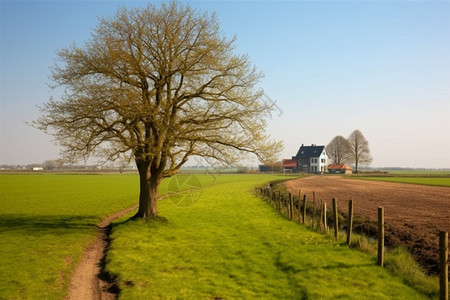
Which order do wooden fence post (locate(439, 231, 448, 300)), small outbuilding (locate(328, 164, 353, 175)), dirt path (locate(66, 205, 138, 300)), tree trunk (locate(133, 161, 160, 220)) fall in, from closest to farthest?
wooden fence post (locate(439, 231, 448, 300)) → dirt path (locate(66, 205, 138, 300)) → tree trunk (locate(133, 161, 160, 220)) → small outbuilding (locate(328, 164, 353, 175))

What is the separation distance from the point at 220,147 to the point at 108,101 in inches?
311

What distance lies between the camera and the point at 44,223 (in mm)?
24469

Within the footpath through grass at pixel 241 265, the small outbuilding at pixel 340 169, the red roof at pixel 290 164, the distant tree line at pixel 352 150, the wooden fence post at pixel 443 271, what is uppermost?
the distant tree line at pixel 352 150

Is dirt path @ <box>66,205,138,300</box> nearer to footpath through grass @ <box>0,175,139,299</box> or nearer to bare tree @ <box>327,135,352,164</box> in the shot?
footpath through grass @ <box>0,175,139,299</box>

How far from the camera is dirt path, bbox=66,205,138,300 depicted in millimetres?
11591

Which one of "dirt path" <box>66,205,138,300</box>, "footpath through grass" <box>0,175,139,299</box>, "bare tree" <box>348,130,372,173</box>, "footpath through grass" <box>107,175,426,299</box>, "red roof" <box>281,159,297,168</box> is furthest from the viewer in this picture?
"red roof" <box>281,159,297,168</box>

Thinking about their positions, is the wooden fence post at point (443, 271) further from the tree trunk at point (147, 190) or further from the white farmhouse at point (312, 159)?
the white farmhouse at point (312, 159)

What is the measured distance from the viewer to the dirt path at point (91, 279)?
456 inches

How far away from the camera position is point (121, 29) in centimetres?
2189

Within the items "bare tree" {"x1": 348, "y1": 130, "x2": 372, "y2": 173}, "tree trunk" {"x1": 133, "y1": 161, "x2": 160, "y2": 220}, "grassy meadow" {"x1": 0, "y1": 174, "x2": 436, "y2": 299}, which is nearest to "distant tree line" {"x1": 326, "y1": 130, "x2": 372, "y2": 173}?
"bare tree" {"x1": 348, "y1": 130, "x2": 372, "y2": 173}

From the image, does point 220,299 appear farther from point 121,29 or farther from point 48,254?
point 121,29

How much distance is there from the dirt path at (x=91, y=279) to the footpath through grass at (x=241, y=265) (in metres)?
0.51

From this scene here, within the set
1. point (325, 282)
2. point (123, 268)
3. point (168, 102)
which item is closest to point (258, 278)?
point (325, 282)

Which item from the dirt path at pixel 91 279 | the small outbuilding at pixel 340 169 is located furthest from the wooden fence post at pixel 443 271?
the small outbuilding at pixel 340 169
